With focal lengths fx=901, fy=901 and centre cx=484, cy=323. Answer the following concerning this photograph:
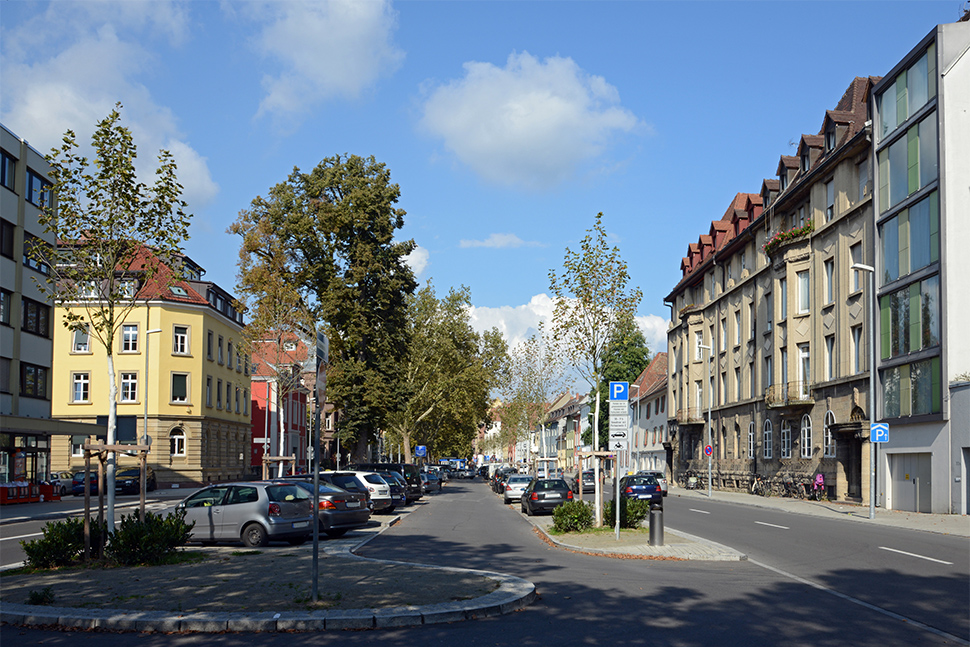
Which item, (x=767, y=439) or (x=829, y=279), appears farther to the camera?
(x=767, y=439)

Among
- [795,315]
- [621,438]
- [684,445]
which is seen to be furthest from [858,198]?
[684,445]

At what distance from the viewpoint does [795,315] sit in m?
44.7

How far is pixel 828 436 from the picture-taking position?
1623 inches

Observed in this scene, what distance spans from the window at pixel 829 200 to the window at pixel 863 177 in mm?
2351

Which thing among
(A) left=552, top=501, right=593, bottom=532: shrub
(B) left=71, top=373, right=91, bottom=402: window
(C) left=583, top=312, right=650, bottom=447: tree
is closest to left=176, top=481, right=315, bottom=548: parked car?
(A) left=552, top=501, right=593, bottom=532: shrub

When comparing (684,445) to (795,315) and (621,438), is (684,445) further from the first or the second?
(621,438)

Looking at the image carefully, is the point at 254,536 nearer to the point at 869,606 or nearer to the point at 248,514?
the point at 248,514

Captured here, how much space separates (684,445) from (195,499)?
51.5 metres

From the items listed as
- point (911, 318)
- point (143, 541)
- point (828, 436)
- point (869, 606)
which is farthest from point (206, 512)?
point (828, 436)

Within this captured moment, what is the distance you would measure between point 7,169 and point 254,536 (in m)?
29.5

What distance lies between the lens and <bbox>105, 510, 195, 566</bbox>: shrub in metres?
14.0

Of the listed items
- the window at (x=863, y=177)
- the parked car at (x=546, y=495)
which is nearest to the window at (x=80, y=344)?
the parked car at (x=546, y=495)

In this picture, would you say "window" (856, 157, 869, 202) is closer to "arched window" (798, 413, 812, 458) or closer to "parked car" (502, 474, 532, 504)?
"arched window" (798, 413, 812, 458)

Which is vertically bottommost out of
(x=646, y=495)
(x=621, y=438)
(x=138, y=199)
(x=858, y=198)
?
(x=646, y=495)
